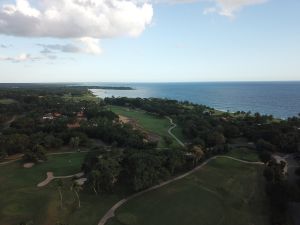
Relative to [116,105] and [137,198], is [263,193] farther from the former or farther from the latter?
[116,105]

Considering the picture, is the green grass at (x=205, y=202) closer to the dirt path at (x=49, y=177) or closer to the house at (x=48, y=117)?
the dirt path at (x=49, y=177)

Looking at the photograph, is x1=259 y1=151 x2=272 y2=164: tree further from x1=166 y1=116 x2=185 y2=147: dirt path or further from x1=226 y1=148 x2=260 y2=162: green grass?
x1=166 y1=116 x2=185 y2=147: dirt path

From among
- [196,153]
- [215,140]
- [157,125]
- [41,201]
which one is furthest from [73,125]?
[41,201]

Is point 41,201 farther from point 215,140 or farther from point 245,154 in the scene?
point 215,140

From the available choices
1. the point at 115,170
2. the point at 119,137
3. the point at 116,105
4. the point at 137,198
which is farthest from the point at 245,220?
the point at 116,105

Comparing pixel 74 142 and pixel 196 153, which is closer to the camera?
pixel 196 153

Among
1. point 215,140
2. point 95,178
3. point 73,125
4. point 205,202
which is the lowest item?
point 205,202

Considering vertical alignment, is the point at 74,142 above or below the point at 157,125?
above
